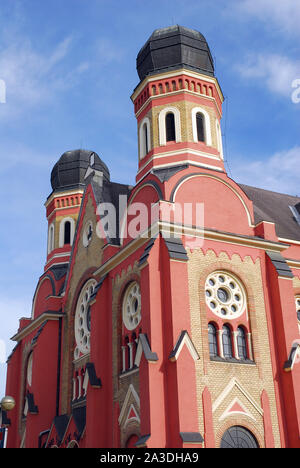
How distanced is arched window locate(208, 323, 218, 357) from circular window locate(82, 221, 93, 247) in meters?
10.2

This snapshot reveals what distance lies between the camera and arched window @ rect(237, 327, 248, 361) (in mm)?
22828

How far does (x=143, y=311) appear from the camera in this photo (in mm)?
21703

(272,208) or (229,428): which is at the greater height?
(272,208)

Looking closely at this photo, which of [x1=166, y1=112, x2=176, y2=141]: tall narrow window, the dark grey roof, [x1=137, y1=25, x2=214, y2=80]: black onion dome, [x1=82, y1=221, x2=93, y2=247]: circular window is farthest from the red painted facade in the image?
the dark grey roof

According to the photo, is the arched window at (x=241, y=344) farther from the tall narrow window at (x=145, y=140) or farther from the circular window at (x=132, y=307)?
the tall narrow window at (x=145, y=140)

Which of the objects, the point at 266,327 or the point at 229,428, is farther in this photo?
the point at 266,327

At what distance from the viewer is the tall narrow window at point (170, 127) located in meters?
28.1

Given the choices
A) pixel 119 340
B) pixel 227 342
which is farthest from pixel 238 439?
pixel 119 340

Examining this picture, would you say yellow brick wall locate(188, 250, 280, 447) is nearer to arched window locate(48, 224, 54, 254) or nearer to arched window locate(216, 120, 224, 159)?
arched window locate(216, 120, 224, 159)

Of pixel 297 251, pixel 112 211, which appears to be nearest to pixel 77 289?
pixel 112 211

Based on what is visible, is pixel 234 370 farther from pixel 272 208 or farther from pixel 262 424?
pixel 272 208

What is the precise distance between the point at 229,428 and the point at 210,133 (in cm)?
1423

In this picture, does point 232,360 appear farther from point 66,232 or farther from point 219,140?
point 66,232

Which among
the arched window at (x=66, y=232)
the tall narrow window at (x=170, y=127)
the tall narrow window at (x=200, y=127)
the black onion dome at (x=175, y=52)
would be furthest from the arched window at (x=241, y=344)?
the arched window at (x=66, y=232)
